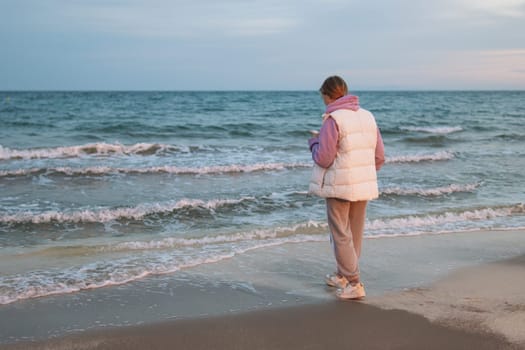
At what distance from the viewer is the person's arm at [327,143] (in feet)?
14.9

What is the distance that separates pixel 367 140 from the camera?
4.66 m

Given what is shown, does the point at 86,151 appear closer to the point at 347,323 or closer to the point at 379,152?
the point at 379,152

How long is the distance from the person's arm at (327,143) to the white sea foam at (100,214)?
186 inches

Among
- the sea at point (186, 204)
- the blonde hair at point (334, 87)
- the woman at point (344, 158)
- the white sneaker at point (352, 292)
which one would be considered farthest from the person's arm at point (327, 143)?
the sea at point (186, 204)

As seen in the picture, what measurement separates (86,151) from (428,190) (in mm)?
10357

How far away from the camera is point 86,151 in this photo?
56.4ft

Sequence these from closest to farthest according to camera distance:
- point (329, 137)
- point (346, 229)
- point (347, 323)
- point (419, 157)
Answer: point (347, 323) → point (329, 137) → point (346, 229) → point (419, 157)

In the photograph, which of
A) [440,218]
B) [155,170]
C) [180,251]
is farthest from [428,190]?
[180,251]

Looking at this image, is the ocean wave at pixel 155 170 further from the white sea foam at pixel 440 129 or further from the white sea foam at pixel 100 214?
the white sea foam at pixel 440 129

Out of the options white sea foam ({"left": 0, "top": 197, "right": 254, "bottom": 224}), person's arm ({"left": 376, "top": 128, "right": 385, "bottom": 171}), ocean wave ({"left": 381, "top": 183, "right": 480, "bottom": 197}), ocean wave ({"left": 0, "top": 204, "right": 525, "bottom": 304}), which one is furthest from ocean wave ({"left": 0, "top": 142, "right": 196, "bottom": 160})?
person's arm ({"left": 376, "top": 128, "right": 385, "bottom": 171})

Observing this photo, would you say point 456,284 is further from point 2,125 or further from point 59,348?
point 2,125

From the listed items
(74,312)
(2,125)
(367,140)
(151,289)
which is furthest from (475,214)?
(2,125)

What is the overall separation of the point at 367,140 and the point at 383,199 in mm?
5871

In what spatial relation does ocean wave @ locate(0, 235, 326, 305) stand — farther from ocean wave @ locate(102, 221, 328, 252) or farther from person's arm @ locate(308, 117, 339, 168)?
person's arm @ locate(308, 117, 339, 168)
